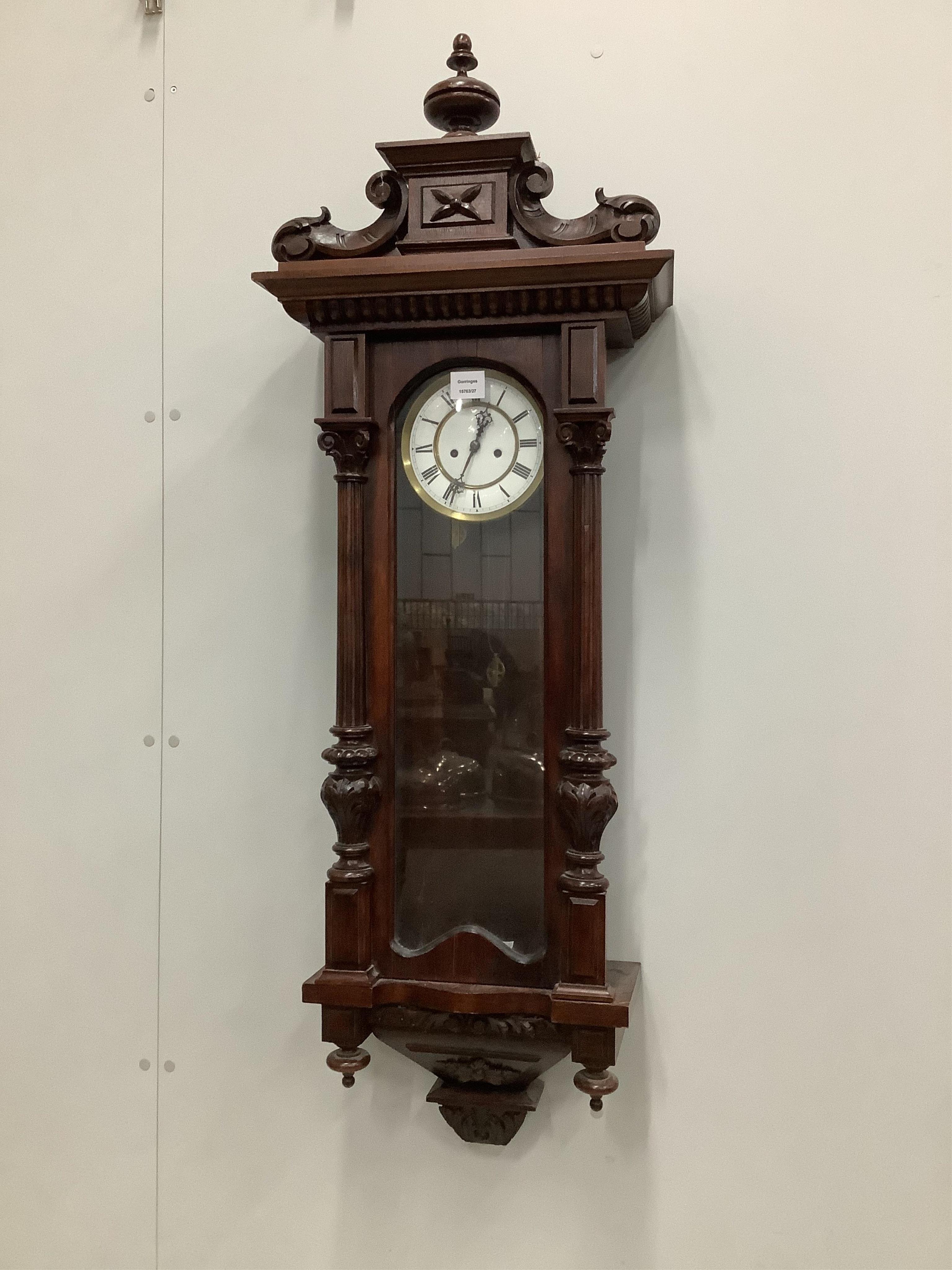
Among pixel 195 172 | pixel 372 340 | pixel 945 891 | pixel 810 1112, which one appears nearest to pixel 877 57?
pixel 372 340

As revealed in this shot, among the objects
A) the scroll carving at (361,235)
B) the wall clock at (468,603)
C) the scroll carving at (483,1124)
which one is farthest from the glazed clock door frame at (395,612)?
the scroll carving at (483,1124)

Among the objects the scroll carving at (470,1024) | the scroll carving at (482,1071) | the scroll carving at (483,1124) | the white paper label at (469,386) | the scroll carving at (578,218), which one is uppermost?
the scroll carving at (578,218)

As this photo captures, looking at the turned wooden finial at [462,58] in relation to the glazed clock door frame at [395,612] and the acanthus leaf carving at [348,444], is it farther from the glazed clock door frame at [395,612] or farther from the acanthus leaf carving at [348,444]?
the acanthus leaf carving at [348,444]

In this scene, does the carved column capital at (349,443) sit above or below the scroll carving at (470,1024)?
above

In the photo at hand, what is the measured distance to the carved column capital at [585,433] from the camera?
1100mm

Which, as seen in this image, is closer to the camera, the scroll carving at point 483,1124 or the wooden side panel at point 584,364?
the wooden side panel at point 584,364

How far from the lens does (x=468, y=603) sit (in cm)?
117

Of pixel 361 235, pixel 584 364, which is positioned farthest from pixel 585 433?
pixel 361 235

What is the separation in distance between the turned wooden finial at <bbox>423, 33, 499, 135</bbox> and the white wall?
0.19 meters

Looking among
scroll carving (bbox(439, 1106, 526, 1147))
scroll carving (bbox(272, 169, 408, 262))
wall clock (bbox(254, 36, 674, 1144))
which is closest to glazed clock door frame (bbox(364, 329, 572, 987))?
wall clock (bbox(254, 36, 674, 1144))

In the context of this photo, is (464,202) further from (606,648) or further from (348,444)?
(606,648)

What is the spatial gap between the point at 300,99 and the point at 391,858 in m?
1.10

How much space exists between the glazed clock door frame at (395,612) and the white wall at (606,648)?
0.19 meters

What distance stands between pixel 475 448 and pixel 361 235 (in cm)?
29
